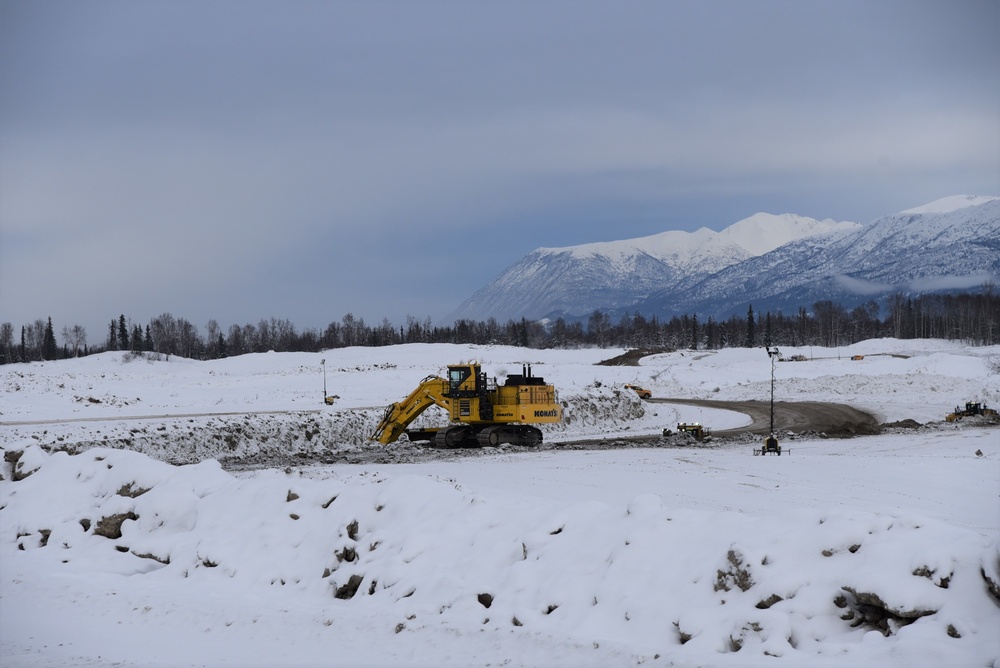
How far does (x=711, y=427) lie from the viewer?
143 feet

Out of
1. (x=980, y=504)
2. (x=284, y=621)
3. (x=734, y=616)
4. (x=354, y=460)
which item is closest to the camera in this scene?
(x=734, y=616)

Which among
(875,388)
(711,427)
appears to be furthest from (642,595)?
(875,388)

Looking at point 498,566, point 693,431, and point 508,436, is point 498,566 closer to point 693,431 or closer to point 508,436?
point 508,436

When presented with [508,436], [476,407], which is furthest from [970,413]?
[476,407]

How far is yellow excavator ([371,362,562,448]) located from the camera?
3172 cm

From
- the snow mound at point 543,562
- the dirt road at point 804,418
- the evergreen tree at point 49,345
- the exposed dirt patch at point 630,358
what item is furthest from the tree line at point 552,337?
the snow mound at point 543,562

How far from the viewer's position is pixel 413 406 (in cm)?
3228

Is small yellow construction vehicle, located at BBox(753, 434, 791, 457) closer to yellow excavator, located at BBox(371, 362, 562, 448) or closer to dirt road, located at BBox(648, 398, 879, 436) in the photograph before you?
yellow excavator, located at BBox(371, 362, 562, 448)

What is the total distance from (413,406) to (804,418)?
2369 cm

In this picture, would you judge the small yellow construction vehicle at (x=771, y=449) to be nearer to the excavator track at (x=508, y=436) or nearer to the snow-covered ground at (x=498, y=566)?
the snow-covered ground at (x=498, y=566)

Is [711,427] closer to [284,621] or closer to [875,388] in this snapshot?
[875,388]

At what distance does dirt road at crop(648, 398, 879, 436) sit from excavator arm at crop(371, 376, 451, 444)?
1400cm

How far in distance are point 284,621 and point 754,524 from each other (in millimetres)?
5929

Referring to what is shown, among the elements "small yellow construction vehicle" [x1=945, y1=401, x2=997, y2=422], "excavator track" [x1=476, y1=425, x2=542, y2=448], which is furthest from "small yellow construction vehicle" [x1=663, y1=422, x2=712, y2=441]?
"small yellow construction vehicle" [x1=945, y1=401, x2=997, y2=422]
